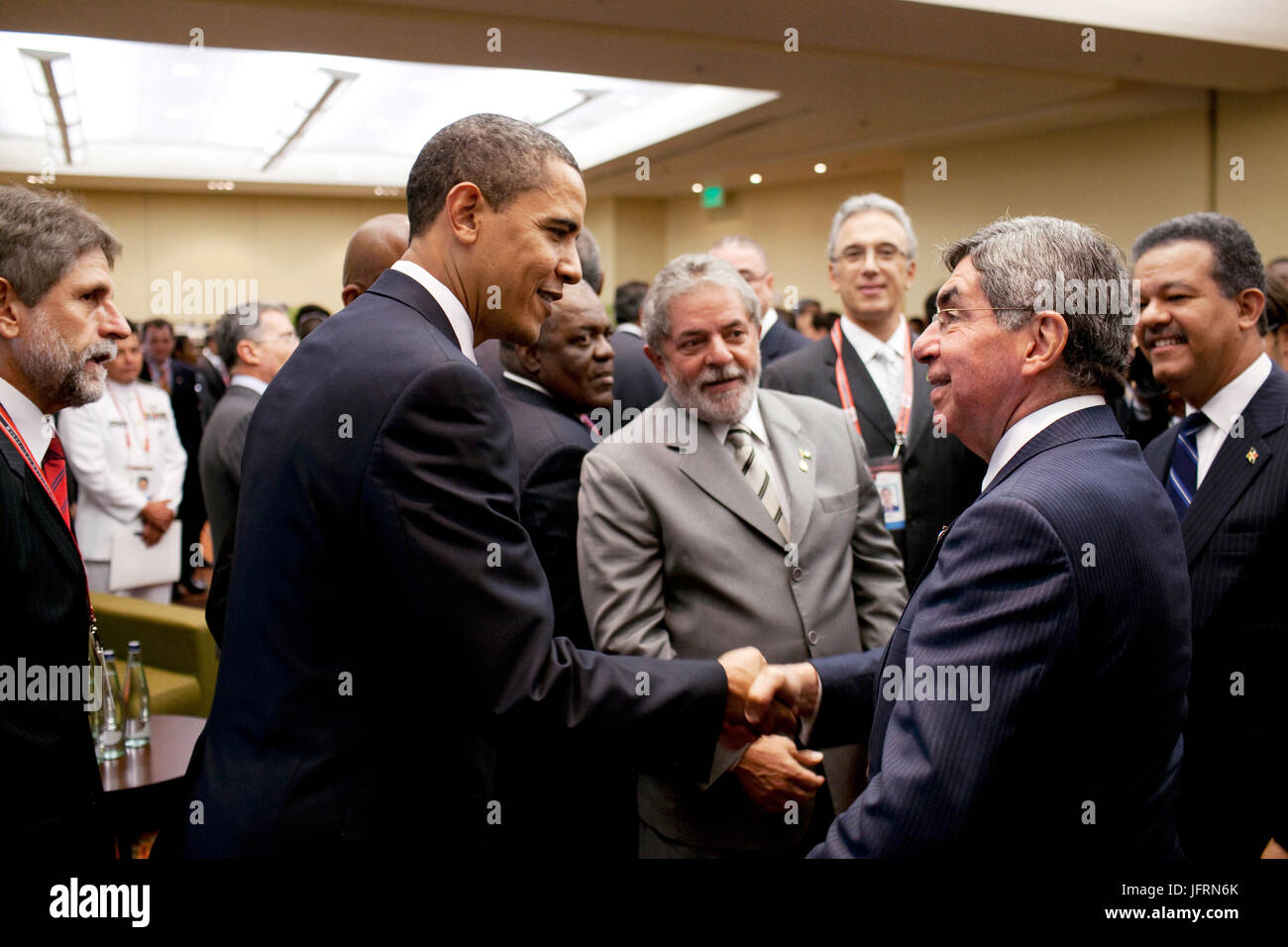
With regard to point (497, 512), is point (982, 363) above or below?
above

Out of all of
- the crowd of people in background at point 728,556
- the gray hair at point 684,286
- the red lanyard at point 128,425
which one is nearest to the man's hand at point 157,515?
the red lanyard at point 128,425

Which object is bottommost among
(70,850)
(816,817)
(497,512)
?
(816,817)

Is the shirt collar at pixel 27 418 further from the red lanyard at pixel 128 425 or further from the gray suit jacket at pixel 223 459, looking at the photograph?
the red lanyard at pixel 128 425

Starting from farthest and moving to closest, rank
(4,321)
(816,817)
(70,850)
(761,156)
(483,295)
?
(761,156) < (816,817) < (4,321) < (70,850) < (483,295)

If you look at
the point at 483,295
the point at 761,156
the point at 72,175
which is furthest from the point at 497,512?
the point at 72,175

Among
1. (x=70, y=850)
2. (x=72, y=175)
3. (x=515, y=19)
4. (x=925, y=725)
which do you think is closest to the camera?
(x=925, y=725)

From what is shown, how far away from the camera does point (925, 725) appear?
131 centimetres

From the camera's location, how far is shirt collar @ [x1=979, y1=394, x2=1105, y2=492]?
146 centimetres

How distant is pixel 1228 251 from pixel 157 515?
17.3 ft

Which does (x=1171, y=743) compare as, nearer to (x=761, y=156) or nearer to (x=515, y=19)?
(x=515, y=19)

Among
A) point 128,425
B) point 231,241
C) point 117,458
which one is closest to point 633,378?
Answer: point 117,458

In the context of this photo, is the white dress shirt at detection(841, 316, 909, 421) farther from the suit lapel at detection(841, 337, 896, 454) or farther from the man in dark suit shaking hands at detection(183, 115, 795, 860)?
the man in dark suit shaking hands at detection(183, 115, 795, 860)

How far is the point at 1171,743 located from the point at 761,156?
11.7 meters

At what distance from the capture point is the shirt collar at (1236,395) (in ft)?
7.35
